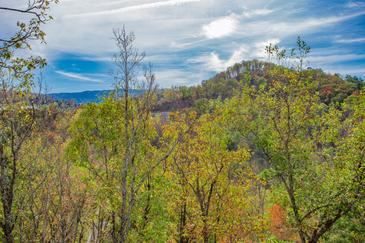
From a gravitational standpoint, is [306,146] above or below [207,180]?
above

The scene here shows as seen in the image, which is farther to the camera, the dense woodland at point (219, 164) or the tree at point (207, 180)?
the tree at point (207, 180)

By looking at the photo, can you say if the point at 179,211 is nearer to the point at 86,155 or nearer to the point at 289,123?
the point at 86,155

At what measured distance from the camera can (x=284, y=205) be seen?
1959 cm

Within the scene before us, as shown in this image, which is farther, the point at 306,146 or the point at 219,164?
the point at 219,164

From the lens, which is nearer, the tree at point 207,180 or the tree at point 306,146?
the tree at point 306,146

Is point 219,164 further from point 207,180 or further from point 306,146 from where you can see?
point 306,146

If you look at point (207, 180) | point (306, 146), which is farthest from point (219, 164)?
point (306, 146)

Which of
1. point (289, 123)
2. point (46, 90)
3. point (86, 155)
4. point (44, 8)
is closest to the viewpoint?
point (44, 8)

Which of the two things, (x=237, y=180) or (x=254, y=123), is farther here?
(x=237, y=180)

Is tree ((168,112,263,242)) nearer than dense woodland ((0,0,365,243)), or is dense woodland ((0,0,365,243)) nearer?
dense woodland ((0,0,365,243))

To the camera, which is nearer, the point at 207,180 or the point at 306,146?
the point at 306,146

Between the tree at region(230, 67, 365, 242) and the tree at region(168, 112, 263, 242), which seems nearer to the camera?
the tree at region(230, 67, 365, 242)

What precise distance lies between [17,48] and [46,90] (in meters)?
4.94

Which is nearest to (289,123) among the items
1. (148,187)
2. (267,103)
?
(267,103)
